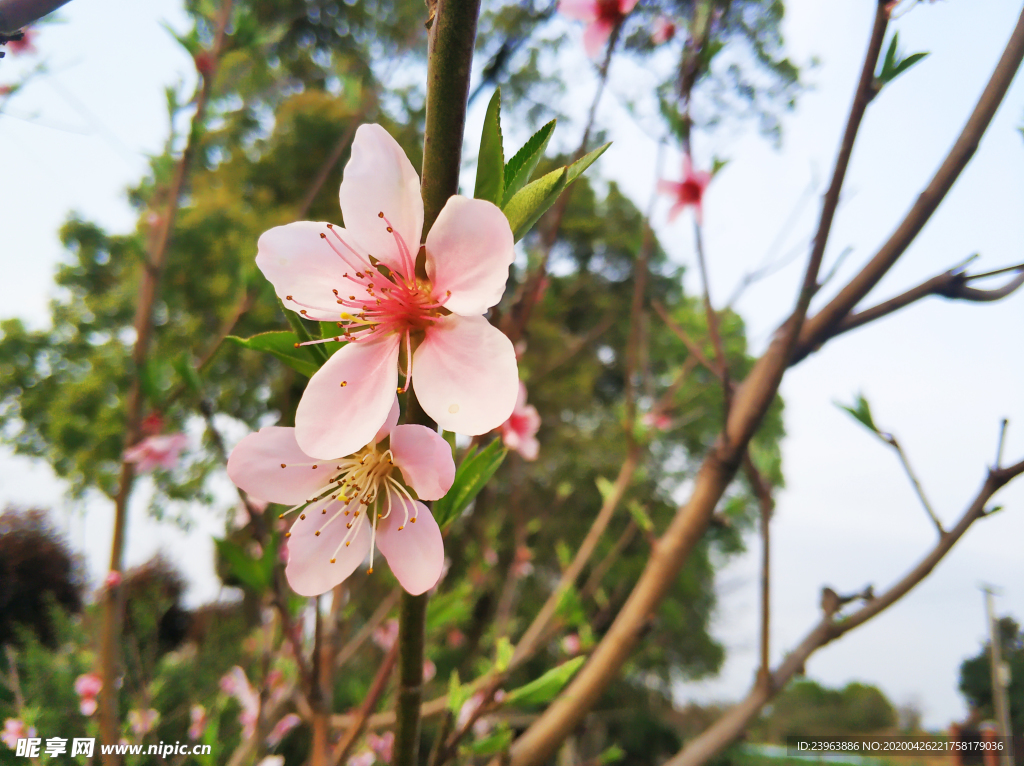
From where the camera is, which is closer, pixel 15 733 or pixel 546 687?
pixel 546 687

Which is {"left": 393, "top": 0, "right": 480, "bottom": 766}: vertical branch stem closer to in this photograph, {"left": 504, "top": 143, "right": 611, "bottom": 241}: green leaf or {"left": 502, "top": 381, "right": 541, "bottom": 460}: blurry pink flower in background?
{"left": 504, "top": 143, "right": 611, "bottom": 241}: green leaf

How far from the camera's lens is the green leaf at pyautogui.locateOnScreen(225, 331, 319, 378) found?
0.98ft

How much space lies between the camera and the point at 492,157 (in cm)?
25

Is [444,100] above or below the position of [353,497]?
above

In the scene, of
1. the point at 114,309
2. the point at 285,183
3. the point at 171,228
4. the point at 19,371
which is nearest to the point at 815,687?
the point at 171,228

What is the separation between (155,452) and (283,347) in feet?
3.68

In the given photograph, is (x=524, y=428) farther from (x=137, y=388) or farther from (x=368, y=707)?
(x=137, y=388)

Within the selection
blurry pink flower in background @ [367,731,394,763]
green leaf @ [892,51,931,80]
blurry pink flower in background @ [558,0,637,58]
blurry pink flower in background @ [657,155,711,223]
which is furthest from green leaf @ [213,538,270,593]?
blurry pink flower in background @ [367,731,394,763]

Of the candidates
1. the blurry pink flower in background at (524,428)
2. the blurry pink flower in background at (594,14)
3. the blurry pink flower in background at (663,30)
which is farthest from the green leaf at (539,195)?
the blurry pink flower in background at (663,30)

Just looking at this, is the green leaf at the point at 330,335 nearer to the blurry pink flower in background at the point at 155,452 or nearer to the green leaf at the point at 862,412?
the green leaf at the point at 862,412

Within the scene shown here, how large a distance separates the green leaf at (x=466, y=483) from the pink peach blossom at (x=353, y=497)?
20 mm

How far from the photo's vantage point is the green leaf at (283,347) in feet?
0.98

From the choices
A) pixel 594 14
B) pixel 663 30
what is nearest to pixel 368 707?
pixel 594 14

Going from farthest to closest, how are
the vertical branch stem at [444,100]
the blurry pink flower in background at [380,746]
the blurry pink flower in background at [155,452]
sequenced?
1. the blurry pink flower in background at [380,746]
2. the blurry pink flower in background at [155,452]
3. the vertical branch stem at [444,100]
